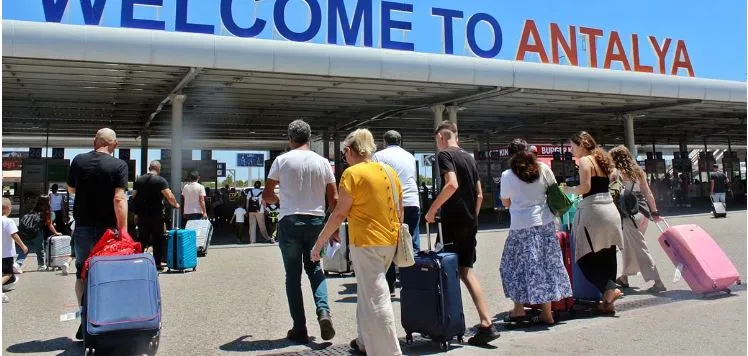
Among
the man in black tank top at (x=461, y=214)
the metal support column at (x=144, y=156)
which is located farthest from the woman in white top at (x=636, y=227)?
the metal support column at (x=144, y=156)

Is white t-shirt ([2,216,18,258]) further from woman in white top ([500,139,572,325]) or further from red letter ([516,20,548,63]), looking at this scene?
red letter ([516,20,548,63])

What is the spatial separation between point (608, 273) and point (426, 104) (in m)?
13.2

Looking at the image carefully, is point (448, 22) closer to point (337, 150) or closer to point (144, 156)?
point (337, 150)

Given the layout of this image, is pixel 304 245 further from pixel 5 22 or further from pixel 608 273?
pixel 5 22

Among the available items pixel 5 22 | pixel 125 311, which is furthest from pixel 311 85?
pixel 125 311

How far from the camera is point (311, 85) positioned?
1520cm

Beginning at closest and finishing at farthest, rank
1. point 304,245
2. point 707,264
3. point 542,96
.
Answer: point 304,245 < point 707,264 < point 542,96

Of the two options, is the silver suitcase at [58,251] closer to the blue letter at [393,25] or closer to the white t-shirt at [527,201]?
the white t-shirt at [527,201]

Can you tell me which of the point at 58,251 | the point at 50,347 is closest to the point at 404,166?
the point at 50,347

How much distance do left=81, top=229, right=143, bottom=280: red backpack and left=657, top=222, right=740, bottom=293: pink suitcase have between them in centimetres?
535

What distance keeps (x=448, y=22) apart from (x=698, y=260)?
10894 mm

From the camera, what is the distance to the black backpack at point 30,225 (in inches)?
352

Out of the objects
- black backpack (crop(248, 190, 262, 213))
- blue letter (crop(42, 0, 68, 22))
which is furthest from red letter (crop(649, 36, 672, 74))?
blue letter (crop(42, 0, 68, 22))

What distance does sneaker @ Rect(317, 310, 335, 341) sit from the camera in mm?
4363
